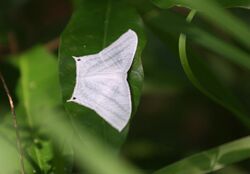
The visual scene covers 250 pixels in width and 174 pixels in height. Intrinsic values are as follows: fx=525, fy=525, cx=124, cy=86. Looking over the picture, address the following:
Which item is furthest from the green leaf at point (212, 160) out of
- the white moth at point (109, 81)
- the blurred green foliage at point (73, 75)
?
the white moth at point (109, 81)

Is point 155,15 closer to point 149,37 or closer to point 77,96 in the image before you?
point 77,96

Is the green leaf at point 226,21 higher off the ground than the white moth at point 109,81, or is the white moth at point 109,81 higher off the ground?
the green leaf at point 226,21

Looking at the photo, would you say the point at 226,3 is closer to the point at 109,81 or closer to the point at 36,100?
the point at 109,81

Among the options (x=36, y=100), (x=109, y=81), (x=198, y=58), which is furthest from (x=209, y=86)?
(x=36, y=100)

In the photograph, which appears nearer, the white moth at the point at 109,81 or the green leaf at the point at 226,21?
the green leaf at the point at 226,21

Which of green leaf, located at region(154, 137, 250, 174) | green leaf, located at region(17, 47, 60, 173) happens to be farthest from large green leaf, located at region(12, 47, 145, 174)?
green leaf, located at region(154, 137, 250, 174)

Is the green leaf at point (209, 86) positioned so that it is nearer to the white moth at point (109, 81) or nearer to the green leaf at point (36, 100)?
the white moth at point (109, 81)
